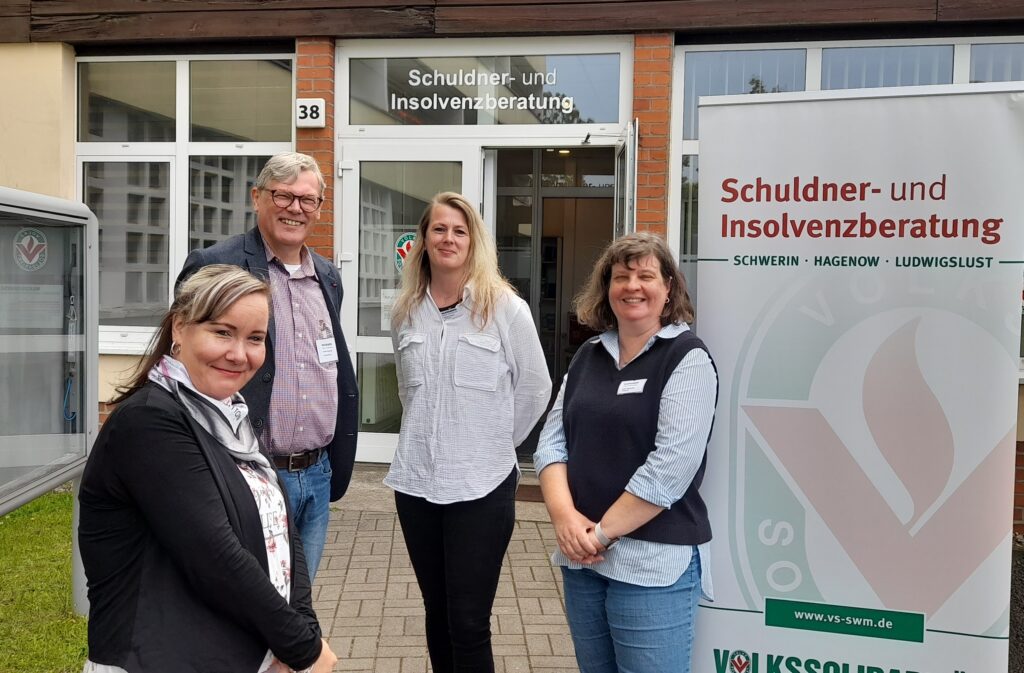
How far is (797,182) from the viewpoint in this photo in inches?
97.2

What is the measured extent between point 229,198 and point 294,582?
542 centimetres

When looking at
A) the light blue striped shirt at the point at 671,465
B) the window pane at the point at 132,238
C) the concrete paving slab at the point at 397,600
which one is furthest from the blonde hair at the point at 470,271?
the window pane at the point at 132,238

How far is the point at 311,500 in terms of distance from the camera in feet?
8.94

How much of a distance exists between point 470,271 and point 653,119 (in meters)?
3.59

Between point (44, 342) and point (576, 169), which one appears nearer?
point (44, 342)

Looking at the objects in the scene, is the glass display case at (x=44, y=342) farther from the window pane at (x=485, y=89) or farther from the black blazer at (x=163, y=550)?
the window pane at (x=485, y=89)

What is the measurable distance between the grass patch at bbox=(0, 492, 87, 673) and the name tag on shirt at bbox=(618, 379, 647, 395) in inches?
107

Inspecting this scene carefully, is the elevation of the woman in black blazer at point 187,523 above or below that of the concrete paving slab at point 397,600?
above

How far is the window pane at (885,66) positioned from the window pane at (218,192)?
4139 mm

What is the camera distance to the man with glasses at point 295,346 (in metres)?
2.61

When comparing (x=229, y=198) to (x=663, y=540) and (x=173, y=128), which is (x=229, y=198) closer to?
(x=173, y=128)

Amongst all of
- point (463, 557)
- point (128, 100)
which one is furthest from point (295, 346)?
point (128, 100)

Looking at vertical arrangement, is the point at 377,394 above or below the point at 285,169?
below

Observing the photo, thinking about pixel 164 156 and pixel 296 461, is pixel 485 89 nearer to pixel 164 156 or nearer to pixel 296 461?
pixel 164 156
